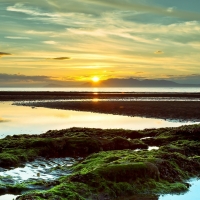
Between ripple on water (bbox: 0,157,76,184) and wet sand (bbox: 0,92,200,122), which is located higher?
ripple on water (bbox: 0,157,76,184)

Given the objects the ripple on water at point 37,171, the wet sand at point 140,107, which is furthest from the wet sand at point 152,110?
the ripple on water at point 37,171

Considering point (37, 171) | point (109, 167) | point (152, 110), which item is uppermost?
point (109, 167)

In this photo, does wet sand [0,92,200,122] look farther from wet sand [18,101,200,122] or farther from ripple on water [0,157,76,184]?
ripple on water [0,157,76,184]

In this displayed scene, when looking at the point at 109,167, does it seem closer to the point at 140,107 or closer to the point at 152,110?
the point at 152,110

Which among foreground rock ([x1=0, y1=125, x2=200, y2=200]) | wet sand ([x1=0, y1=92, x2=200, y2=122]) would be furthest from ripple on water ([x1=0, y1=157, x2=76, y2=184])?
wet sand ([x1=0, y1=92, x2=200, y2=122])

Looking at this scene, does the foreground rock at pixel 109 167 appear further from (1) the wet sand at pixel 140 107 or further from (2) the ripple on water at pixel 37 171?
(1) the wet sand at pixel 140 107

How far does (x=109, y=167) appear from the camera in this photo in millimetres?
12719

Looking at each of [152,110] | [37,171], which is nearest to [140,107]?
[152,110]

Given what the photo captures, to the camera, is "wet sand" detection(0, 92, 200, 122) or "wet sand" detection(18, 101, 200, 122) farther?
"wet sand" detection(0, 92, 200, 122)

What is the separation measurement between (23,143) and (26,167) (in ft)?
13.8

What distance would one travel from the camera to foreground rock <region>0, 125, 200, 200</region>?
11.5m

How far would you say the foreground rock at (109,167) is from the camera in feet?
37.7

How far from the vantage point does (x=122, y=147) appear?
20.4m

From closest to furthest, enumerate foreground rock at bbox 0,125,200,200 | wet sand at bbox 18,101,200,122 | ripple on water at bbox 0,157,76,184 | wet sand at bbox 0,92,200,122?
foreground rock at bbox 0,125,200,200
ripple on water at bbox 0,157,76,184
wet sand at bbox 18,101,200,122
wet sand at bbox 0,92,200,122
